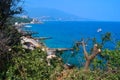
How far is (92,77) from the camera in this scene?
15.2 metres

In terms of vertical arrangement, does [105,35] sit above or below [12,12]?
below

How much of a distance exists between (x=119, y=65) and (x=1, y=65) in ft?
19.2

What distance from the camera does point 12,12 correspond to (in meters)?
19.6

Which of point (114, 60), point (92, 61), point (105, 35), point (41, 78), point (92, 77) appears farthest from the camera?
point (105, 35)

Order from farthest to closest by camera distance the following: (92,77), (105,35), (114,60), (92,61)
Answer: (105,35) → (92,61) → (114,60) → (92,77)

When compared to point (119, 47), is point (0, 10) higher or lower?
higher

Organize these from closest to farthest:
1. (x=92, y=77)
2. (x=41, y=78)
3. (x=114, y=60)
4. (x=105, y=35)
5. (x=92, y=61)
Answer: (x=92, y=77) → (x=41, y=78) → (x=114, y=60) → (x=92, y=61) → (x=105, y=35)

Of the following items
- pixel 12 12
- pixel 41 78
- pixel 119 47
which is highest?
pixel 12 12

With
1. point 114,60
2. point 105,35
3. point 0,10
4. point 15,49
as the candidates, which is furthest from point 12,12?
point 105,35

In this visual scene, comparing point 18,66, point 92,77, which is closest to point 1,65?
point 18,66

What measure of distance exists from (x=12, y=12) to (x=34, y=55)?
3.05 m

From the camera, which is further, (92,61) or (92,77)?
(92,61)

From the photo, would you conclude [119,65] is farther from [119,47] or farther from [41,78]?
Result: [41,78]

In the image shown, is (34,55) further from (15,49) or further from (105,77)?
(105,77)
